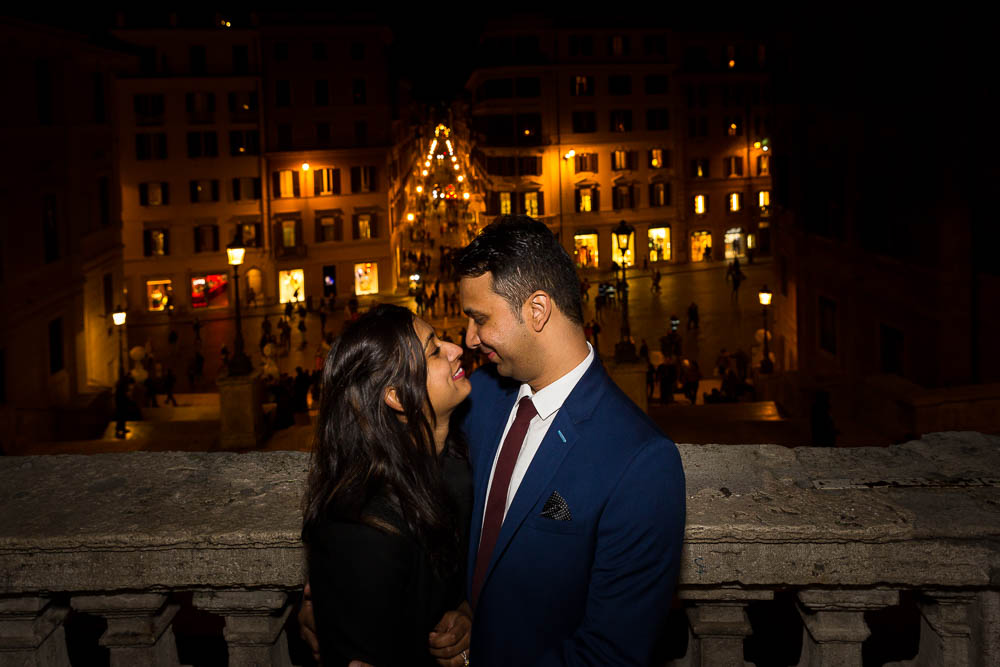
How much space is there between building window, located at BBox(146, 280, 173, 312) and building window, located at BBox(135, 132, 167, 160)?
22.7 ft

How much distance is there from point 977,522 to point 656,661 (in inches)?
46.7

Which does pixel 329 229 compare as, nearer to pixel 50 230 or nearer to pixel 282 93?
pixel 282 93

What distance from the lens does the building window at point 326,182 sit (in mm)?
56688

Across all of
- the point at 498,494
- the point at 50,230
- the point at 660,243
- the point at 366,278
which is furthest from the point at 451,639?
the point at 660,243

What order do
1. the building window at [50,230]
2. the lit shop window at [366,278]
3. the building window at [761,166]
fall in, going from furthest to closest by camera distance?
the building window at [761,166]
the lit shop window at [366,278]
the building window at [50,230]

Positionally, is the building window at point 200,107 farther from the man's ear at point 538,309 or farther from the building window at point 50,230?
the man's ear at point 538,309

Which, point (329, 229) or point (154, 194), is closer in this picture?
point (154, 194)

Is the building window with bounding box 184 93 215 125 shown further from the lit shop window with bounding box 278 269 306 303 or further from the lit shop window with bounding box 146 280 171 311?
the lit shop window with bounding box 278 269 306 303

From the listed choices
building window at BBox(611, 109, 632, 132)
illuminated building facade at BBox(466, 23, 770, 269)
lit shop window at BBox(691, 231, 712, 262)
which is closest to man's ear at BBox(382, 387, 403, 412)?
illuminated building facade at BBox(466, 23, 770, 269)

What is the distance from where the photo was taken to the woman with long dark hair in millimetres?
2770

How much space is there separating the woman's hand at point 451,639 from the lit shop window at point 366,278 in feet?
181

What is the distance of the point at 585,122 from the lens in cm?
6341

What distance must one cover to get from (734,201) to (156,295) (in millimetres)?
36823

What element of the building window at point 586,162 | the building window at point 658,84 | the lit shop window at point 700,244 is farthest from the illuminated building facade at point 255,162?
the lit shop window at point 700,244
